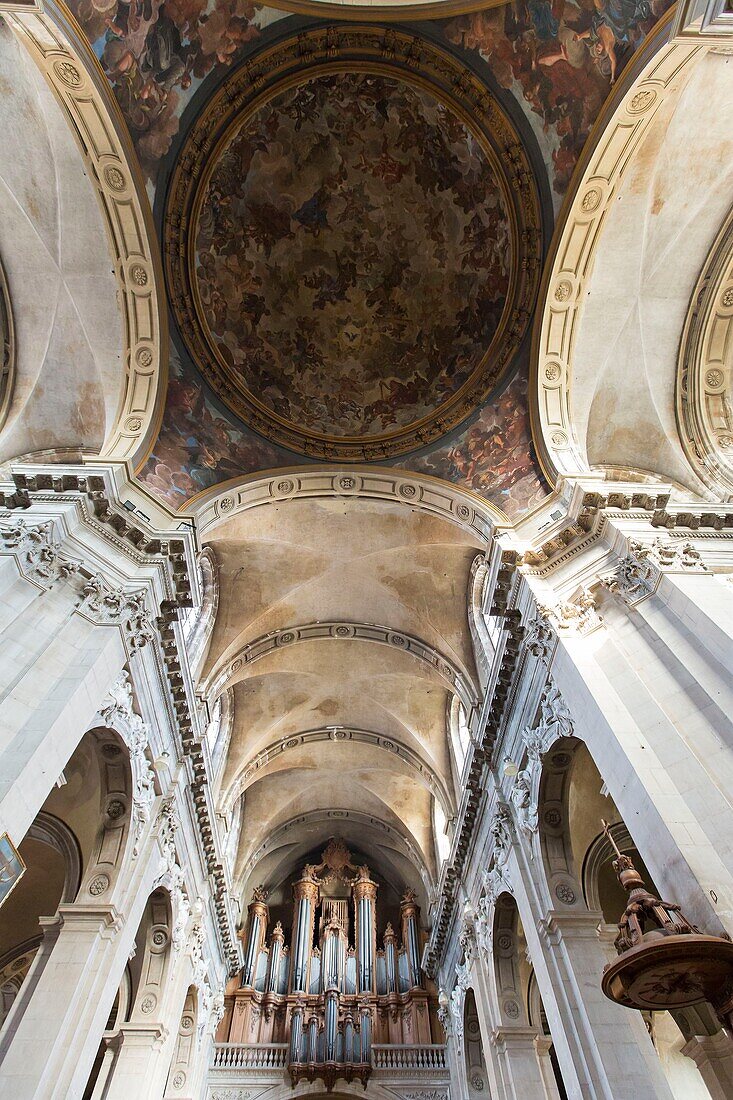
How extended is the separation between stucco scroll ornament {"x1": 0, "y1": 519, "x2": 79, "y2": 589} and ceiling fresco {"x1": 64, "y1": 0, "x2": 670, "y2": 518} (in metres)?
2.57

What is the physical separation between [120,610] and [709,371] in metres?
9.77

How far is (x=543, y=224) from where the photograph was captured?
33.4 feet

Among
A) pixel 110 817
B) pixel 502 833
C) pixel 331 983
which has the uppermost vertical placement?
pixel 331 983

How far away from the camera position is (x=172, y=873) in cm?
1157

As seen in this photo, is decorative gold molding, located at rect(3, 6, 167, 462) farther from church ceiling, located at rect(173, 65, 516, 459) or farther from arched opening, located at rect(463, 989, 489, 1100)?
arched opening, located at rect(463, 989, 489, 1100)

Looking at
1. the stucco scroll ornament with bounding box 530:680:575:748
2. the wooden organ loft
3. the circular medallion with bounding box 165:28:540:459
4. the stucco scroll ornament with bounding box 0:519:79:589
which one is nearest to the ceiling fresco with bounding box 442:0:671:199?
the circular medallion with bounding box 165:28:540:459

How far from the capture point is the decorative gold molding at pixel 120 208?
26.8 ft

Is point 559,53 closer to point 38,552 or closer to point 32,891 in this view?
point 38,552

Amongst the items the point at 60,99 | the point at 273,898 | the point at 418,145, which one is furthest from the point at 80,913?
the point at 273,898

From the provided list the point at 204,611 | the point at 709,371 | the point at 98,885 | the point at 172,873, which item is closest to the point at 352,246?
the point at 709,371

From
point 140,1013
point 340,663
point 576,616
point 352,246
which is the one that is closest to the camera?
point 576,616

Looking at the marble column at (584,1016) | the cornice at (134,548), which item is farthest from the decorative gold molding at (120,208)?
the marble column at (584,1016)

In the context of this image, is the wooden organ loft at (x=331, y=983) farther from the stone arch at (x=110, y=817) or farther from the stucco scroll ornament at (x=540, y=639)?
the stucco scroll ornament at (x=540, y=639)

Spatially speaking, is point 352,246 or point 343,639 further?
point 343,639
